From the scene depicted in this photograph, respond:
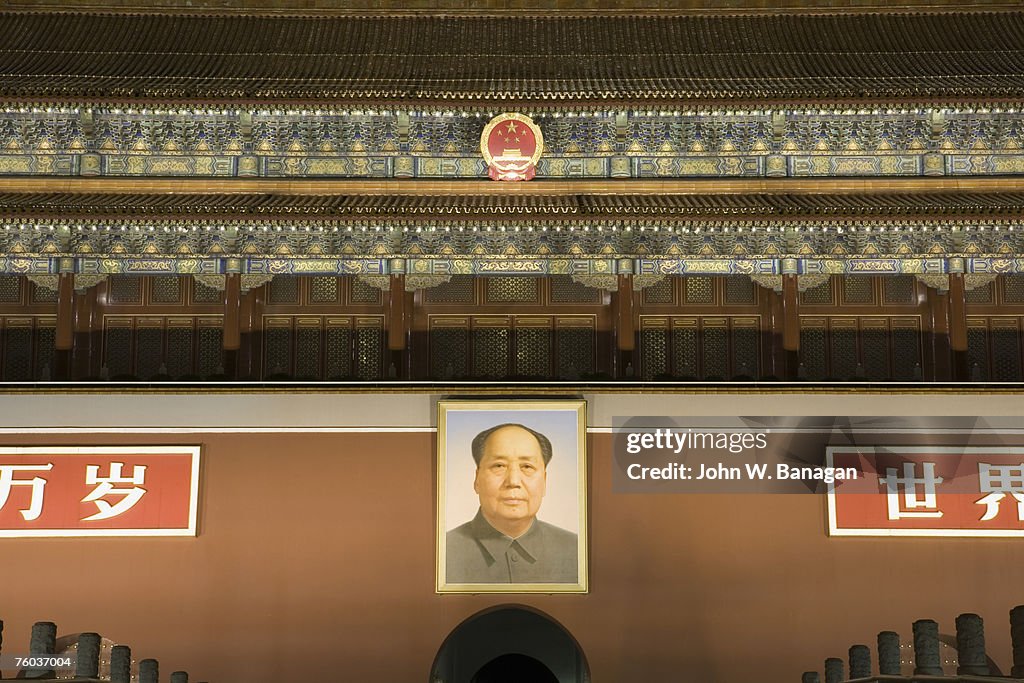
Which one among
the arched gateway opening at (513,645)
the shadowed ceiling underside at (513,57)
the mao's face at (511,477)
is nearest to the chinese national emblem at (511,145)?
the shadowed ceiling underside at (513,57)

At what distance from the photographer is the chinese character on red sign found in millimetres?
13477

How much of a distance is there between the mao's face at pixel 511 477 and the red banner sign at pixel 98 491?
116 inches

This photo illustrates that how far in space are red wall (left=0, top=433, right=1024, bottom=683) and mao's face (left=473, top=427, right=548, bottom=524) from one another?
0.53 metres

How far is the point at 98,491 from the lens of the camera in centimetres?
1356

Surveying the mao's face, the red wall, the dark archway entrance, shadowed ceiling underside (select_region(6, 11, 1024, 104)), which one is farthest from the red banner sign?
the dark archway entrance

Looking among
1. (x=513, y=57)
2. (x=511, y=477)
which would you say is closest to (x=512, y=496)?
(x=511, y=477)

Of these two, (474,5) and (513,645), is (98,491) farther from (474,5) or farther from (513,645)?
(474,5)

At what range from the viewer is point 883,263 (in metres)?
15.1

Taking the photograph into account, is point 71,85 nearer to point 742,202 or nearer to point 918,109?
point 742,202

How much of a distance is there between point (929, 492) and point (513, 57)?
24.1 ft

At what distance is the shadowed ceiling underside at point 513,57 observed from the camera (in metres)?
14.9

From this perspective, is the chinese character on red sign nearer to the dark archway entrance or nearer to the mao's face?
the mao's face

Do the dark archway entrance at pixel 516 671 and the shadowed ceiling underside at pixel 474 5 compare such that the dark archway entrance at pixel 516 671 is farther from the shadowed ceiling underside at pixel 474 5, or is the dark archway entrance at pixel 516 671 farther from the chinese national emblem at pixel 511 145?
the shadowed ceiling underside at pixel 474 5

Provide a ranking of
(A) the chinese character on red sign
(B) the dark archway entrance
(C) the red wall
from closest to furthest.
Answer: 1. (C) the red wall
2. (A) the chinese character on red sign
3. (B) the dark archway entrance
